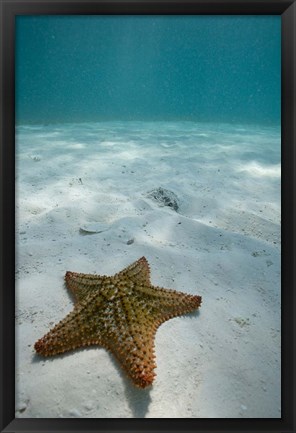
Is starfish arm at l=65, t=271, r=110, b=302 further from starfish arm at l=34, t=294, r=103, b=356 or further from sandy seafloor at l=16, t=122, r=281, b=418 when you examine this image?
starfish arm at l=34, t=294, r=103, b=356

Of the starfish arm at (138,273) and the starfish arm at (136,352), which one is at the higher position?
the starfish arm at (138,273)

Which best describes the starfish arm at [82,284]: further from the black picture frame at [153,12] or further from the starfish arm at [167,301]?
the black picture frame at [153,12]

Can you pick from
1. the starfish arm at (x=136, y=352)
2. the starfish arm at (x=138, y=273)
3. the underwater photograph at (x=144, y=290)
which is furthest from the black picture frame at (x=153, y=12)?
the starfish arm at (x=138, y=273)

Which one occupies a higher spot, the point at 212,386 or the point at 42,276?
the point at 42,276

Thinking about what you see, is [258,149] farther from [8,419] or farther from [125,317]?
[8,419]

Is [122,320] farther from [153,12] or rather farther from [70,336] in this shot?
[153,12]

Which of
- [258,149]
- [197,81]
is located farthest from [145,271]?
[197,81]

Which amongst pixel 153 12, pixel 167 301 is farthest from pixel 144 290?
pixel 153 12
